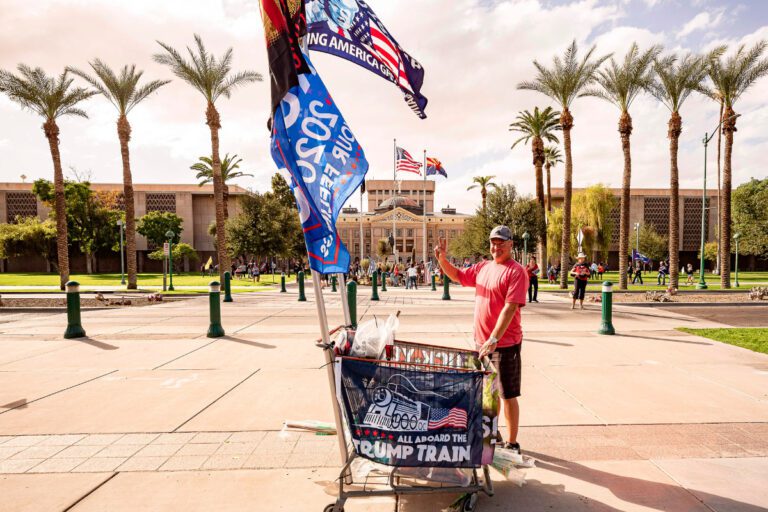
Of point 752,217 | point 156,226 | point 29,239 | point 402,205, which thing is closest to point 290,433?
point 29,239

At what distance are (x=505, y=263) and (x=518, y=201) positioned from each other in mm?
36920

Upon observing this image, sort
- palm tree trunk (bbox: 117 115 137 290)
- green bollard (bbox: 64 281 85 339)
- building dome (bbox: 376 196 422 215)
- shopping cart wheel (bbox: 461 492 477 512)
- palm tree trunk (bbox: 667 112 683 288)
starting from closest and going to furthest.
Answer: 1. shopping cart wheel (bbox: 461 492 477 512)
2. green bollard (bbox: 64 281 85 339)
3. palm tree trunk (bbox: 667 112 683 288)
4. palm tree trunk (bbox: 117 115 137 290)
5. building dome (bbox: 376 196 422 215)

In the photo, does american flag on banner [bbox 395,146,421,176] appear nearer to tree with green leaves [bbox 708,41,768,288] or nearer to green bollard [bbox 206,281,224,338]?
tree with green leaves [bbox 708,41,768,288]

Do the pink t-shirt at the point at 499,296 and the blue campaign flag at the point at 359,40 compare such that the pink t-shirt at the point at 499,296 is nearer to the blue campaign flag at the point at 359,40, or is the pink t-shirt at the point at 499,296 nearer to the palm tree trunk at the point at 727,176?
the blue campaign flag at the point at 359,40

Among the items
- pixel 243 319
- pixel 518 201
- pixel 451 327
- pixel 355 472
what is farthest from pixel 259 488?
pixel 518 201

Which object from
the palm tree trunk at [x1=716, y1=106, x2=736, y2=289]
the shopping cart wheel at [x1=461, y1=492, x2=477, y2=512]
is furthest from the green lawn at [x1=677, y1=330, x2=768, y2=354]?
the palm tree trunk at [x1=716, y1=106, x2=736, y2=289]

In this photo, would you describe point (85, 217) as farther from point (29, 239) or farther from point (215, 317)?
point (215, 317)

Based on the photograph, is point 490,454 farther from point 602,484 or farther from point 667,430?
point 667,430

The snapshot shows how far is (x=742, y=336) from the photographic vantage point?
29.5 ft

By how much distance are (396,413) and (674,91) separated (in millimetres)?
27544

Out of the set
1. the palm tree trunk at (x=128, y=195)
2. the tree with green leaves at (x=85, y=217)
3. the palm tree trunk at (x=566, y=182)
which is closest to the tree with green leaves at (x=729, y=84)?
the palm tree trunk at (x=566, y=182)

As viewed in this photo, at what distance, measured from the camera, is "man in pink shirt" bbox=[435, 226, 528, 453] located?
3652 mm

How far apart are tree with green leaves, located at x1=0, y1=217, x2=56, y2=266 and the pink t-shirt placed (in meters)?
61.0

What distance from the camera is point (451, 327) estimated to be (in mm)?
10367
